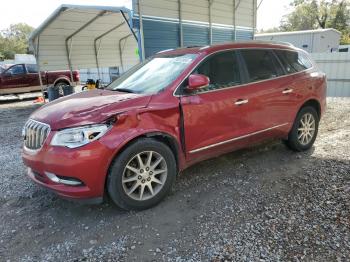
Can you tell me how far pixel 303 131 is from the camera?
16.8 ft

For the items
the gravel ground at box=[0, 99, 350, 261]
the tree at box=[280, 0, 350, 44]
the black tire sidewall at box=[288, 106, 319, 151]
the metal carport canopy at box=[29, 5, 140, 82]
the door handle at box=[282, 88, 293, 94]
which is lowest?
the gravel ground at box=[0, 99, 350, 261]

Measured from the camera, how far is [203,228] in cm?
311

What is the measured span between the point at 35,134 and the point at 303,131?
401 centimetres

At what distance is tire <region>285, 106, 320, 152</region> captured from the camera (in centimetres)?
498

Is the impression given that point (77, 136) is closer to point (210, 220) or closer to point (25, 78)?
point (210, 220)

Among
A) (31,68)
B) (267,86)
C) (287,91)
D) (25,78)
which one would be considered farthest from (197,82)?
(31,68)

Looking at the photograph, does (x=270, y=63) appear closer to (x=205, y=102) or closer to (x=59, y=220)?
(x=205, y=102)

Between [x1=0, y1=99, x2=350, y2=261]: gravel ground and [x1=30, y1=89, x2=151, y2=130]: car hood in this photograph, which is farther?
[x1=30, y1=89, x2=151, y2=130]: car hood

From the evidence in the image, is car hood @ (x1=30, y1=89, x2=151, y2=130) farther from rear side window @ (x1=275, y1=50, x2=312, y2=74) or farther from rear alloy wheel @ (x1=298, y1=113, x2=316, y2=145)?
rear alloy wheel @ (x1=298, y1=113, x2=316, y2=145)

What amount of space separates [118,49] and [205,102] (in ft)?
47.9

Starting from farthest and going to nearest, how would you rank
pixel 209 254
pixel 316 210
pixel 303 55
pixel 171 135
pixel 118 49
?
pixel 118 49, pixel 303 55, pixel 171 135, pixel 316 210, pixel 209 254

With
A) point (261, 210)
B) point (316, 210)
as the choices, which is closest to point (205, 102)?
point (261, 210)

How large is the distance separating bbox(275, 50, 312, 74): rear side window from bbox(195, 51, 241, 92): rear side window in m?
1.01

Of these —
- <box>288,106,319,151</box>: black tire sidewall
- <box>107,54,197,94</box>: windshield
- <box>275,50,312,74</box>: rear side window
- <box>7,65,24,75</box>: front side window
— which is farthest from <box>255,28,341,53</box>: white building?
<box>107,54,197,94</box>: windshield
